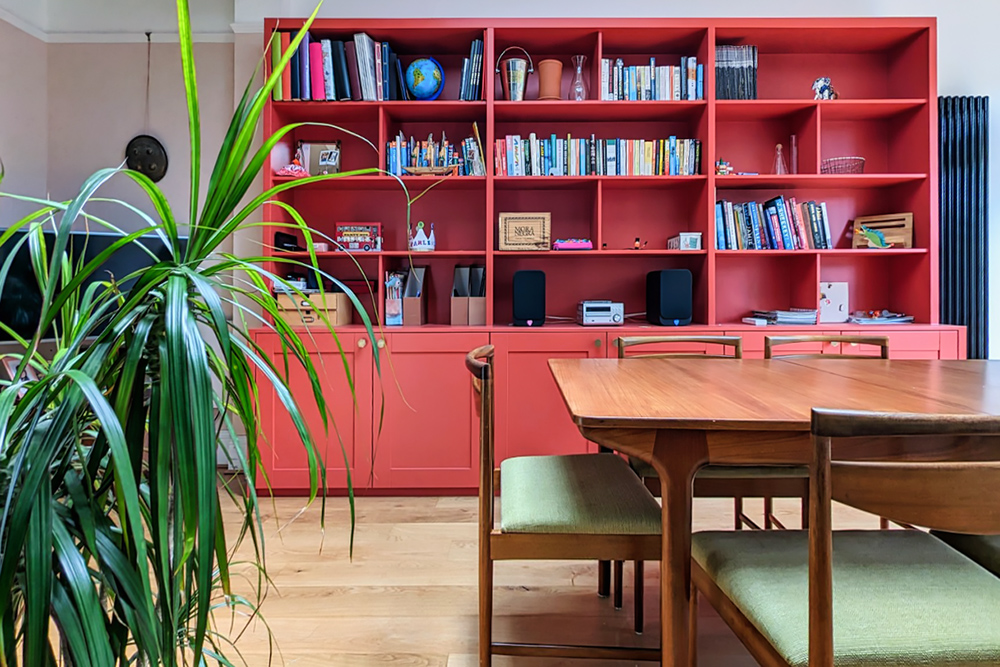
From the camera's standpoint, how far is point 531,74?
319cm

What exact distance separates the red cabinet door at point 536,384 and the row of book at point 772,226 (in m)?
0.91

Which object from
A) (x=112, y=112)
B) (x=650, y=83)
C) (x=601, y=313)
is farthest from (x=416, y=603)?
(x=112, y=112)

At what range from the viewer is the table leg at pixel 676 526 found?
1058mm

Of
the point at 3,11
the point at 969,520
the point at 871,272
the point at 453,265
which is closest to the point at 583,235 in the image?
the point at 453,265

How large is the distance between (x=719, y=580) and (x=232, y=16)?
12.6 feet

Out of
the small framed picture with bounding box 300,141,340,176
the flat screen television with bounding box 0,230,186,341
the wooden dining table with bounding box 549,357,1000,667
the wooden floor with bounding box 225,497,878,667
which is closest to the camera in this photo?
the wooden dining table with bounding box 549,357,1000,667

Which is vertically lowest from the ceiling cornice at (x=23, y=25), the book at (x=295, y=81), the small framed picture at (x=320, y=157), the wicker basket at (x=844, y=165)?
the wicker basket at (x=844, y=165)

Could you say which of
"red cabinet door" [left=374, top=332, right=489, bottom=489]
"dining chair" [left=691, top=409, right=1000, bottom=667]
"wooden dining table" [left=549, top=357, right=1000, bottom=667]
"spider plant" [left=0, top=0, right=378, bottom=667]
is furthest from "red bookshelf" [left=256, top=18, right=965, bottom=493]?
"spider plant" [left=0, top=0, right=378, bottom=667]

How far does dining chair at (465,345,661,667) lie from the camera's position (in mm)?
1239

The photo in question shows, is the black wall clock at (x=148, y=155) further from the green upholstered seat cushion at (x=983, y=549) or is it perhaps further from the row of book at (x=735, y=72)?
the green upholstered seat cushion at (x=983, y=549)

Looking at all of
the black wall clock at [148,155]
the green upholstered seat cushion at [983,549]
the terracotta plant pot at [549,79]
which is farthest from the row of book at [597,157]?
the green upholstered seat cushion at [983,549]

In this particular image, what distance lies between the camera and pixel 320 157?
3203 mm

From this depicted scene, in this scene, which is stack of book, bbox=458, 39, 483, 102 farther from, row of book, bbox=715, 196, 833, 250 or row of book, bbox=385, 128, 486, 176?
row of book, bbox=715, 196, 833, 250

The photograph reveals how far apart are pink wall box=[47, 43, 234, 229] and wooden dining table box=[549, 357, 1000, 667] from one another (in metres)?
3.15
